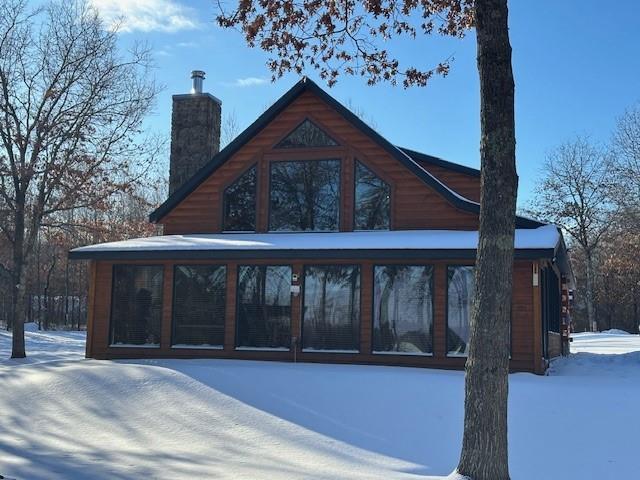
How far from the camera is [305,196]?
14477 millimetres

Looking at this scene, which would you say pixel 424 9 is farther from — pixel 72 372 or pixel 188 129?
pixel 188 129

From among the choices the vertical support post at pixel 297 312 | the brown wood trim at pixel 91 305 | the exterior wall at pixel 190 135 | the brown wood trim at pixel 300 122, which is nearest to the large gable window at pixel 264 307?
the vertical support post at pixel 297 312

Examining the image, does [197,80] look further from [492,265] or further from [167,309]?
[492,265]

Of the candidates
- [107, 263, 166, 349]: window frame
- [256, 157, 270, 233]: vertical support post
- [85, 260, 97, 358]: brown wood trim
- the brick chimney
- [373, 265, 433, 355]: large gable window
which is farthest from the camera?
the brick chimney

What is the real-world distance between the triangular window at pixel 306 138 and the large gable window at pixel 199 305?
3.10 meters

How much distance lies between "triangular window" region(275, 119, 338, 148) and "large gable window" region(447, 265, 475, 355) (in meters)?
4.01

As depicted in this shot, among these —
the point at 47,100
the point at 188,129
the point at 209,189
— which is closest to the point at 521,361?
the point at 209,189

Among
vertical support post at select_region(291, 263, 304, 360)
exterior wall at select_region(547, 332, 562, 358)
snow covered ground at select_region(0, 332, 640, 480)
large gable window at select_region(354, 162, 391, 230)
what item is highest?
large gable window at select_region(354, 162, 391, 230)

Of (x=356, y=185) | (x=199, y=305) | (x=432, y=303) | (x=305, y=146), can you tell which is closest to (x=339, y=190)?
(x=356, y=185)

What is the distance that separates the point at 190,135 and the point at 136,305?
568cm

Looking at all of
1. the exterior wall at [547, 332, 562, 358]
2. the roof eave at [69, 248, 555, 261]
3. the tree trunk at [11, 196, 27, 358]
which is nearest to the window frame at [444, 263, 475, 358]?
the roof eave at [69, 248, 555, 261]

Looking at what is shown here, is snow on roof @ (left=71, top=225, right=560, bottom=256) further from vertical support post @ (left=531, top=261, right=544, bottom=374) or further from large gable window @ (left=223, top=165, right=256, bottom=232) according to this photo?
vertical support post @ (left=531, top=261, right=544, bottom=374)

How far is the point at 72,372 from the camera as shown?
10.9 meters

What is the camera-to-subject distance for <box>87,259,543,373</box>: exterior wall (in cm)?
1202
